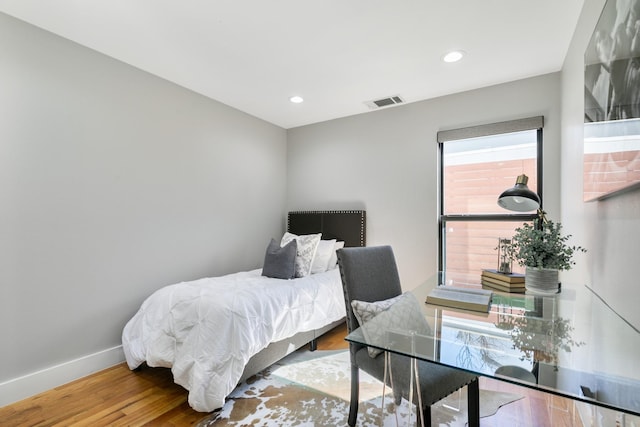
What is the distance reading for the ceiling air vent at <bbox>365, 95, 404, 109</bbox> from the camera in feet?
11.1

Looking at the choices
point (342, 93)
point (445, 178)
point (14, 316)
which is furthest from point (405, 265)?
point (14, 316)

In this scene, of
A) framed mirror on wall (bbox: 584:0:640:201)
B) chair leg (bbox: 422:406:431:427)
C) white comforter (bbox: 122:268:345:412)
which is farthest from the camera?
white comforter (bbox: 122:268:345:412)

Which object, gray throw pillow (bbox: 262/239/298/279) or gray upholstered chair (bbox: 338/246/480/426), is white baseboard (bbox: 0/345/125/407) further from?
gray upholstered chair (bbox: 338/246/480/426)

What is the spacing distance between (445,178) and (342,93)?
1.46 metres

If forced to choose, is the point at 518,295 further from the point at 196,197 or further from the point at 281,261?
the point at 196,197

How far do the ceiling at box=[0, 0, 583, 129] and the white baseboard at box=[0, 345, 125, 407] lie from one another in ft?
8.13

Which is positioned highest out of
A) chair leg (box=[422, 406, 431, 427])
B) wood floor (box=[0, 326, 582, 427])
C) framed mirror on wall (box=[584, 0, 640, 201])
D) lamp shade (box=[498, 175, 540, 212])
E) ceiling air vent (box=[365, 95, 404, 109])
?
ceiling air vent (box=[365, 95, 404, 109])

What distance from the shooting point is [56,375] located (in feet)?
7.48

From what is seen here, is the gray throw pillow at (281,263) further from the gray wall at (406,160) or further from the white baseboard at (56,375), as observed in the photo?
the white baseboard at (56,375)

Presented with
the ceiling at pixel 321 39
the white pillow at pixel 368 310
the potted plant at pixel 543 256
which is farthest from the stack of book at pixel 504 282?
the ceiling at pixel 321 39

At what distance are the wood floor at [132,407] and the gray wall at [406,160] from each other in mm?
1495

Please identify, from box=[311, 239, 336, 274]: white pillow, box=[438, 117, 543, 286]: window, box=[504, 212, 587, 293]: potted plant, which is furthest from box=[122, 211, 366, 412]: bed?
box=[504, 212, 587, 293]: potted plant

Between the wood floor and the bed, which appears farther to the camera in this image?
the bed

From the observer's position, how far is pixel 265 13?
2.02m
